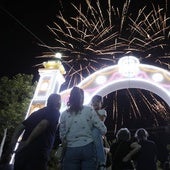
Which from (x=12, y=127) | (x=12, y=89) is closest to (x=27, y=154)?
(x=12, y=127)

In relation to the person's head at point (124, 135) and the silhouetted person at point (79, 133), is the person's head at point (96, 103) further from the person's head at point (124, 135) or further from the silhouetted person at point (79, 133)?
the silhouetted person at point (79, 133)

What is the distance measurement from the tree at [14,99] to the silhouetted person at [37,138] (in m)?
15.9

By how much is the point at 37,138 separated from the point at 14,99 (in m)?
17.5

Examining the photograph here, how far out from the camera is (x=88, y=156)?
11.0ft

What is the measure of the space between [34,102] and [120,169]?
20.0ft

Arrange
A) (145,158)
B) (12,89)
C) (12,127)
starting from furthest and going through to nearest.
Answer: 1. (12,89)
2. (12,127)
3. (145,158)

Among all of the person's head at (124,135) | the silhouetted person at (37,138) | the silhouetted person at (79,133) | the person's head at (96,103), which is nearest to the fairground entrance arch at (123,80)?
the person's head at (124,135)

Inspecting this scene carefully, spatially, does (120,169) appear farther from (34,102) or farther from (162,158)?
(162,158)

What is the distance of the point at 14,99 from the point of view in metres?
20.4

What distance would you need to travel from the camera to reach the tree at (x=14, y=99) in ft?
62.4

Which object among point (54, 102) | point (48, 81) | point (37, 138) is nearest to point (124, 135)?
point (54, 102)

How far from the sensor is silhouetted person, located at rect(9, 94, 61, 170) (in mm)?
3221

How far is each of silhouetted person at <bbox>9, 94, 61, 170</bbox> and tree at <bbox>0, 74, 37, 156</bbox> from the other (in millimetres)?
15852

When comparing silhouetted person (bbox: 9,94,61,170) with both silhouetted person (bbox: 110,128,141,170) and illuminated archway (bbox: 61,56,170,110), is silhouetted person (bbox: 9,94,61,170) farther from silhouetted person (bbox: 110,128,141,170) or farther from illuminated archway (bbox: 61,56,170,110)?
illuminated archway (bbox: 61,56,170,110)
